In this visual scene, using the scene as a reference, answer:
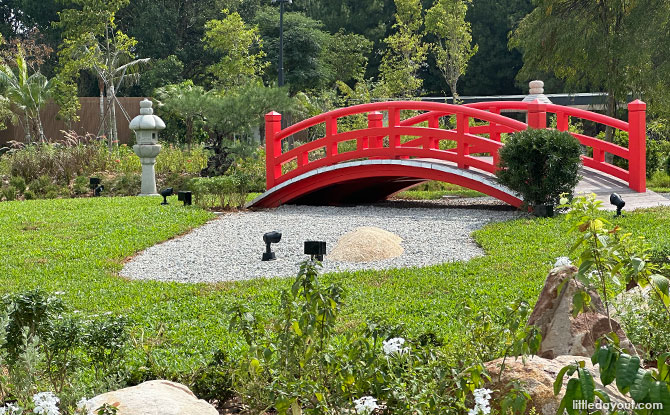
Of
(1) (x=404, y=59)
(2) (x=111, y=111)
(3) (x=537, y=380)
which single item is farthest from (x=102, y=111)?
(3) (x=537, y=380)

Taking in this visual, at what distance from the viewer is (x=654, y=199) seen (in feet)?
39.5

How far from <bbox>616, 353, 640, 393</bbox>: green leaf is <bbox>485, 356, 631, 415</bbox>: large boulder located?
874 millimetres

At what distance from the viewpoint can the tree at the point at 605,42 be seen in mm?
17688

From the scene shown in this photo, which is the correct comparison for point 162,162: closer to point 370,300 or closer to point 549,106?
point 549,106

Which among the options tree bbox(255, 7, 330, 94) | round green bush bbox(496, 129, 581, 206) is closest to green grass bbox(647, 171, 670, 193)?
round green bush bbox(496, 129, 581, 206)

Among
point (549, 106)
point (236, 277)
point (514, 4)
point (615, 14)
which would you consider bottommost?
point (236, 277)

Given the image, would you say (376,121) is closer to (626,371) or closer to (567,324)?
(567,324)

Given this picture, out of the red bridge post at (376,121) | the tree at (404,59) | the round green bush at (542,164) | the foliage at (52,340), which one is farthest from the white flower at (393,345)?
the tree at (404,59)

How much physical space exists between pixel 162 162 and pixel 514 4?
2562cm

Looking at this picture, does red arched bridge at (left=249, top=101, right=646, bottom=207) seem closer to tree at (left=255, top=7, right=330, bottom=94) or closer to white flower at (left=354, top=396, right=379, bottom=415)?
white flower at (left=354, top=396, right=379, bottom=415)

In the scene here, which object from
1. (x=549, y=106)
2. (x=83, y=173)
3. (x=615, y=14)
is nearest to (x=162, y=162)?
(x=83, y=173)

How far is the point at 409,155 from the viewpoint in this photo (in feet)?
43.1

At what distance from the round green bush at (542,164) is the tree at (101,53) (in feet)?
62.8

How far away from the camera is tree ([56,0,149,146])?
28219 millimetres
